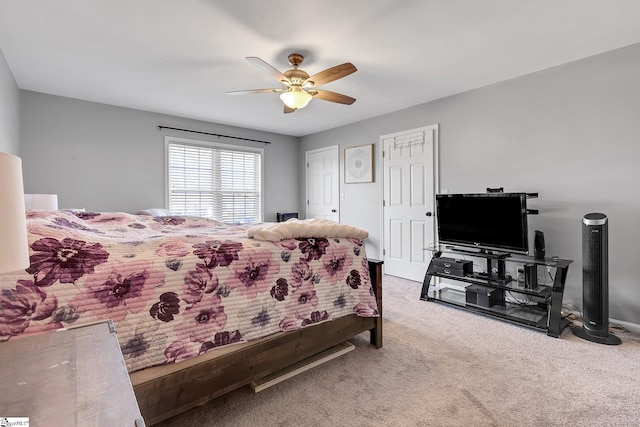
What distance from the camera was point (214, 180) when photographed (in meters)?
5.07

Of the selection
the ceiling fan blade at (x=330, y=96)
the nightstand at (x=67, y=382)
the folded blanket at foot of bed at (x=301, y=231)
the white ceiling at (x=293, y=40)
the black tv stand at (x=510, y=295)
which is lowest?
the black tv stand at (x=510, y=295)

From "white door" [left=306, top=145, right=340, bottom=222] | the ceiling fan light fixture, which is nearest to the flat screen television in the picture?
the ceiling fan light fixture

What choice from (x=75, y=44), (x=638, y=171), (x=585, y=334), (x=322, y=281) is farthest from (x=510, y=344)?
(x=75, y=44)

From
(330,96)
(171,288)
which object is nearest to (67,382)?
(171,288)

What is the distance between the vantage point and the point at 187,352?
4.67 feet

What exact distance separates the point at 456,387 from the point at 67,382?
1.91 m

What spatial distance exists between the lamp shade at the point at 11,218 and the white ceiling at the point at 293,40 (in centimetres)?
180

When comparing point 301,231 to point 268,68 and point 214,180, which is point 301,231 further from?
point 214,180

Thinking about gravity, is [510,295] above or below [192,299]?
below

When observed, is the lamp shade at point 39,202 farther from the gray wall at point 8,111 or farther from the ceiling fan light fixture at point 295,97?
the ceiling fan light fixture at point 295,97

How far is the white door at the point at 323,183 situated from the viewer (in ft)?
17.8

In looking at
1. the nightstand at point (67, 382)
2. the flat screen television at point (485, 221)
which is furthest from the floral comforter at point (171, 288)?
the flat screen television at point (485, 221)

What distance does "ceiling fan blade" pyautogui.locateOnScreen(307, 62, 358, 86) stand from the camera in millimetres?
2305

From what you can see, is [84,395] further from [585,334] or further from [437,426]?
[585,334]
